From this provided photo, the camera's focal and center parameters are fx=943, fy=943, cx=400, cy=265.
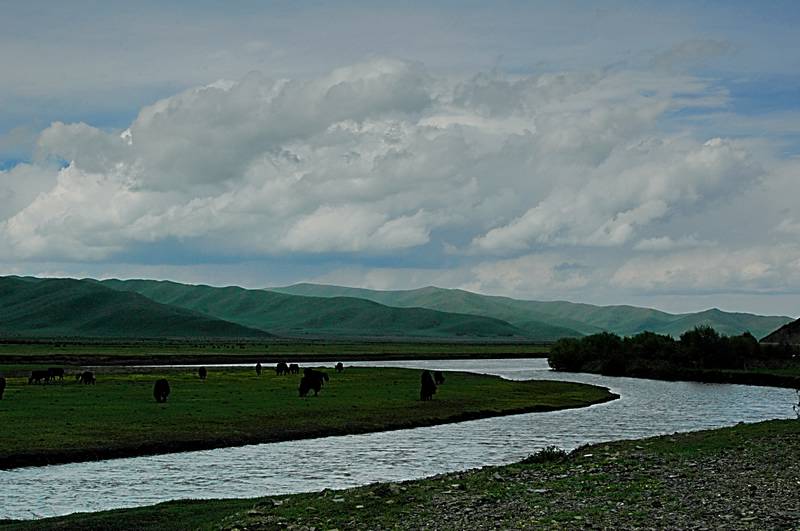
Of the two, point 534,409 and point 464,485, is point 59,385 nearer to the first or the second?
point 534,409

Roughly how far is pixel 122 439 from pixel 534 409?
28.6 m

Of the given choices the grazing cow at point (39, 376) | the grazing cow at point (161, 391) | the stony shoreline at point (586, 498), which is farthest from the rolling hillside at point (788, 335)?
the stony shoreline at point (586, 498)

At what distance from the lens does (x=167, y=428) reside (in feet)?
137

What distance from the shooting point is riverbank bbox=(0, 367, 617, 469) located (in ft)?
123

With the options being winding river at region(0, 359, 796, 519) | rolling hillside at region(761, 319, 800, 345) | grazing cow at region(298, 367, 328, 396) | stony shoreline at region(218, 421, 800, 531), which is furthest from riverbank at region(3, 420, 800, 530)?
rolling hillside at region(761, 319, 800, 345)

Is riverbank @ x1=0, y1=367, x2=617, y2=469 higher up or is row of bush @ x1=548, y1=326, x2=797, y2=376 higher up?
row of bush @ x1=548, y1=326, x2=797, y2=376

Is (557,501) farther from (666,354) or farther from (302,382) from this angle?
(666,354)

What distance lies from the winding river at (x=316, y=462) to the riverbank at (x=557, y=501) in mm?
3986

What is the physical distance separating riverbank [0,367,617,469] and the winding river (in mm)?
1500

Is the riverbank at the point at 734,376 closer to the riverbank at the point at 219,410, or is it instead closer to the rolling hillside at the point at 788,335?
the rolling hillside at the point at 788,335

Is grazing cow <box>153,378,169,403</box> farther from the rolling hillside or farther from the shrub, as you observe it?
the rolling hillside

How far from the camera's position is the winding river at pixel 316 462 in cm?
2800

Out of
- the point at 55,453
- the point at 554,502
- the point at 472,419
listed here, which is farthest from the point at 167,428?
the point at 554,502

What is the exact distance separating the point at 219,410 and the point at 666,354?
78.8m
